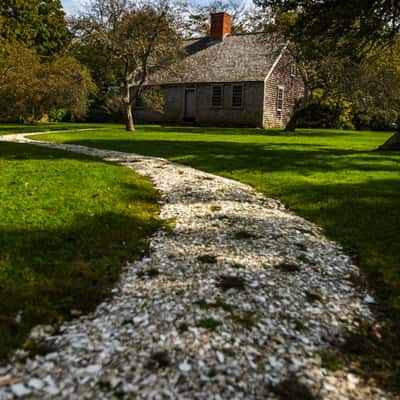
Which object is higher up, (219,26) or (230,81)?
(219,26)

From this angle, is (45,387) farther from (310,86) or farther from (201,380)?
(310,86)

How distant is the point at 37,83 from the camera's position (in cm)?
2753

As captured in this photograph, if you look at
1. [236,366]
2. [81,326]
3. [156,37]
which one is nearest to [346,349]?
[236,366]

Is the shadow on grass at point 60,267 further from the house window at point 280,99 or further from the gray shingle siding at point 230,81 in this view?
the house window at point 280,99

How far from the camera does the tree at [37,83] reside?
26.6 meters

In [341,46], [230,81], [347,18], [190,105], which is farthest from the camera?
[190,105]

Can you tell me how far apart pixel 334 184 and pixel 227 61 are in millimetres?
26778

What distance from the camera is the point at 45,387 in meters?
2.70

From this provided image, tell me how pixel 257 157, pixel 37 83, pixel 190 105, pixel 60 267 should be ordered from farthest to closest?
pixel 190 105
pixel 37 83
pixel 257 157
pixel 60 267

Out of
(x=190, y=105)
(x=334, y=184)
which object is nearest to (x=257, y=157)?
(x=334, y=184)

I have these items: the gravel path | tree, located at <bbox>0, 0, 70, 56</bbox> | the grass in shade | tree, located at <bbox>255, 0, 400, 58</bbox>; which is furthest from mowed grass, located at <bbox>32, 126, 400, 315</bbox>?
tree, located at <bbox>0, 0, 70, 56</bbox>

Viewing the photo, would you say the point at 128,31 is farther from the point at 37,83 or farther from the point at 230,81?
the point at 230,81

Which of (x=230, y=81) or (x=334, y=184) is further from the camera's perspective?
(x=230, y=81)

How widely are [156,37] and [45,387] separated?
23.7 metres
